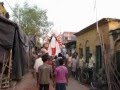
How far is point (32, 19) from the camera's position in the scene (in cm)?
4569

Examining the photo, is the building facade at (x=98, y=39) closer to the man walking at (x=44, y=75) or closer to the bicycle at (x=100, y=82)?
the bicycle at (x=100, y=82)

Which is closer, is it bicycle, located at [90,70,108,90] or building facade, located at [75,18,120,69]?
bicycle, located at [90,70,108,90]

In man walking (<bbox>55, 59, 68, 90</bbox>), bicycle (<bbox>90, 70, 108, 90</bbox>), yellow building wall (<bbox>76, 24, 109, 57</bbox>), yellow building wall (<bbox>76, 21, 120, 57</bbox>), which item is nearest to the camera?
man walking (<bbox>55, 59, 68, 90</bbox>)

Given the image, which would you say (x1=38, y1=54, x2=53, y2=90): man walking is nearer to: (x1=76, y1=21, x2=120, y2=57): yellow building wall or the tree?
(x1=76, y1=21, x2=120, y2=57): yellow building wall

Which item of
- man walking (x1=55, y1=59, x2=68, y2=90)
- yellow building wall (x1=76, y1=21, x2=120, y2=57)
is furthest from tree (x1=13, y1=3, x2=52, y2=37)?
man walking (x1=55, y1=59, x2=68, y2=90)

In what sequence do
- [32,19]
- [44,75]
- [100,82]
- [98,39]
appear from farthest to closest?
[32,19], [98,39], [100,82], [44,75]

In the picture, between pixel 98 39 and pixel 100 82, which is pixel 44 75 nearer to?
pixel 100 82

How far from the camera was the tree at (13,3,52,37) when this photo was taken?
Result: 44.9 m

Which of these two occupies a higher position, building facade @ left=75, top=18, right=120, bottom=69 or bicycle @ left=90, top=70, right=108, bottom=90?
building facade @ left=75, top=18, right=120, bottom=69

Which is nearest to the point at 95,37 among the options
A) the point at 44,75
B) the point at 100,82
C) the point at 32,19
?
the point at 100,82

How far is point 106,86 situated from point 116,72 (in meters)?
1.17

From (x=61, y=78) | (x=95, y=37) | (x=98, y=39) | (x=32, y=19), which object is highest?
(x=32, y=19)

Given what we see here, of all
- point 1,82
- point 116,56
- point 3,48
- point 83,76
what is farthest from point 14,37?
point 83,76

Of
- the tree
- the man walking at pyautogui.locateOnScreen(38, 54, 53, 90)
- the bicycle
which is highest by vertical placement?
the tree
